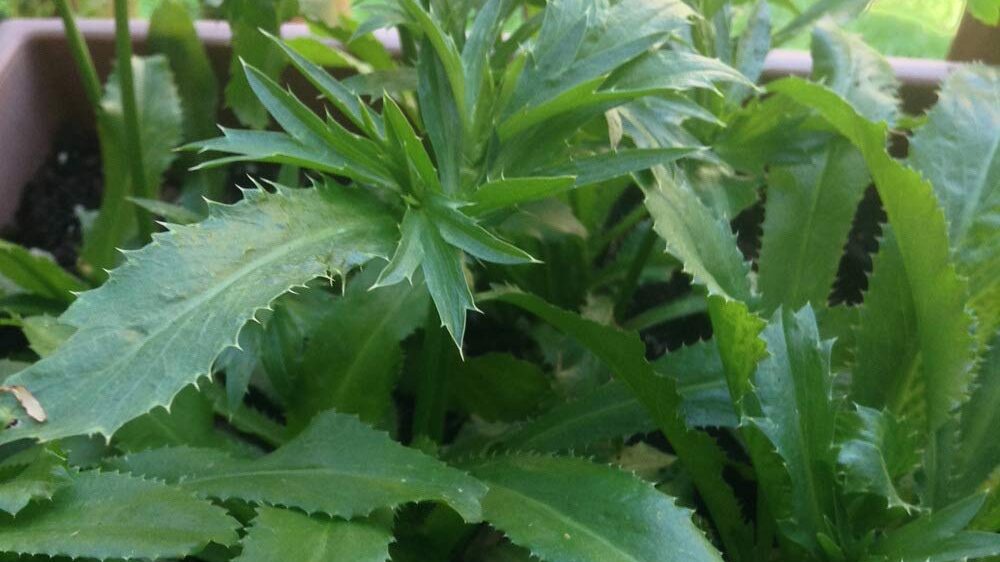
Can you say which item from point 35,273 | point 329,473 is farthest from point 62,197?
point 329,473

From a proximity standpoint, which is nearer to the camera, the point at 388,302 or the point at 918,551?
the point at 918,551

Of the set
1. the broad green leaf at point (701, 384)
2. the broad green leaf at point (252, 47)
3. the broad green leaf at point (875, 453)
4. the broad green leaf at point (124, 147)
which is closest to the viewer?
the broad green leaf at point (875, 453)

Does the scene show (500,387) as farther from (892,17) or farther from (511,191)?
(892,17)

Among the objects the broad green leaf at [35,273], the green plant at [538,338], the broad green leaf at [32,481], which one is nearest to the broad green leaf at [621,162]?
the green plant at [538,338]

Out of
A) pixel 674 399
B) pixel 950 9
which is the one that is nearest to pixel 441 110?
pixel 674 399

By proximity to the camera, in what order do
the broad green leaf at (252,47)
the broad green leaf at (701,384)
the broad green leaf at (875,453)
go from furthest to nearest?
the broad green leaf at (252,47) < the broad green leaf at (701,384) < the broad green leaf at (875,453)

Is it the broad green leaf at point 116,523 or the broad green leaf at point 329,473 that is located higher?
the broad green leaf at point 116,523

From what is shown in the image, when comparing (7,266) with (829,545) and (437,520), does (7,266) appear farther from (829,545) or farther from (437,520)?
(829,545)

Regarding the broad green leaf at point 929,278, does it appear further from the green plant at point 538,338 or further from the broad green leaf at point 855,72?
→ the broad green leaf at point 855,72
